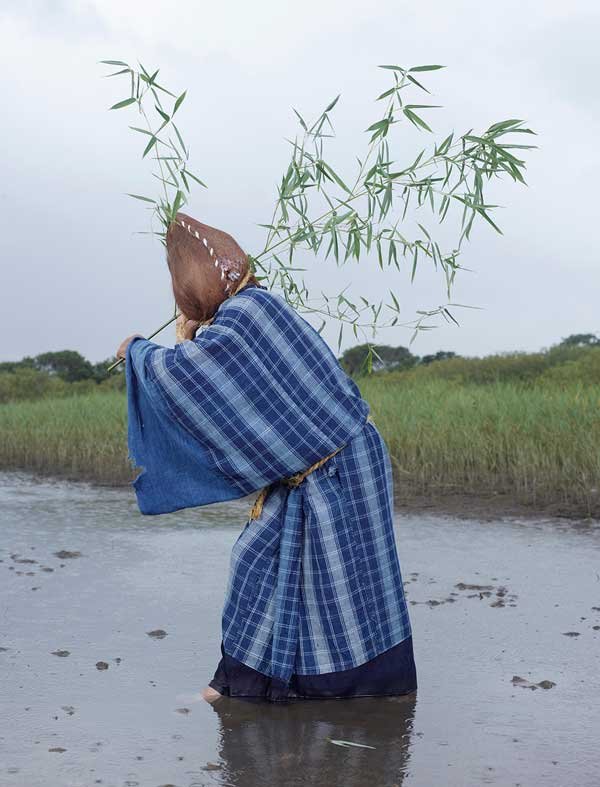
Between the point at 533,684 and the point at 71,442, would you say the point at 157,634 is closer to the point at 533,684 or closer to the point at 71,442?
the point at 533,684

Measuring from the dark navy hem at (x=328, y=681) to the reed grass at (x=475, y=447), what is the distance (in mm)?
5139

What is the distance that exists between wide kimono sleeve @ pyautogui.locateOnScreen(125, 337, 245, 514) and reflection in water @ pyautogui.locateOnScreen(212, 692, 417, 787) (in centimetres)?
73

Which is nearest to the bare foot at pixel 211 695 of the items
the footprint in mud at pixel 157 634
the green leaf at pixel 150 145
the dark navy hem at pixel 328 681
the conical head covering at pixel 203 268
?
the dark navy hem at pixel 328 681

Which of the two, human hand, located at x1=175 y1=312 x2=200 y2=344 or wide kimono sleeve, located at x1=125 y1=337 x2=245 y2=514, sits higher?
human hand, located at x1=175 y1=312 x2=200 y2=344

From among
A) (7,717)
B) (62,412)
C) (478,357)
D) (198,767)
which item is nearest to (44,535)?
(7,717)

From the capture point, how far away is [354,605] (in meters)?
3.88

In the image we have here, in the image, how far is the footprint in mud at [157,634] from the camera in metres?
4.91

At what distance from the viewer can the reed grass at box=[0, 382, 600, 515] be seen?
9570 millimetres

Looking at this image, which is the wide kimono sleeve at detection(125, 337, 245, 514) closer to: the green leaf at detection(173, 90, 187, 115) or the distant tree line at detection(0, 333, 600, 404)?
the green leaf at detection(173, 90, 187, 115)

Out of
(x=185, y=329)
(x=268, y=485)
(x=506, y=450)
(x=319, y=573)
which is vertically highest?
(x=185, y=329)

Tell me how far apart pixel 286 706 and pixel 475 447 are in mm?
6583

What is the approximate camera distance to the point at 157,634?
4.94m

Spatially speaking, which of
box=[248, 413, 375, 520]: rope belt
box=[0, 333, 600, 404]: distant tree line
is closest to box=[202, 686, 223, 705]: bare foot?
box=[248, 413, 375, 520]: rope belt

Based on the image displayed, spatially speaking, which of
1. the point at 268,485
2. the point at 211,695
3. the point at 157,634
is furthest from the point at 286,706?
the point at 157,634
